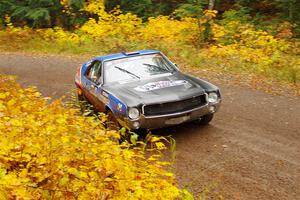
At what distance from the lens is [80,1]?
70.5ft

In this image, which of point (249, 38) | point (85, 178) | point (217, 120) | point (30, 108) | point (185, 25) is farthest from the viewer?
point (185, 25)

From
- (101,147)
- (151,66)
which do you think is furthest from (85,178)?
(151,66)

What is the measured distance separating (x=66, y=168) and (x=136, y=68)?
14.9ft

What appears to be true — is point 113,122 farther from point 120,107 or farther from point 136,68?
point 136,68

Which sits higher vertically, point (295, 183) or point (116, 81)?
point (116, 81)

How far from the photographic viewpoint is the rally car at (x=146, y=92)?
6828mm

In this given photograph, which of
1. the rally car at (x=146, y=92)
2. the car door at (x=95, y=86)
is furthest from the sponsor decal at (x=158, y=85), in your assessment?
the car door at (x=95, y=86)

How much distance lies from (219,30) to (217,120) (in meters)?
9.81

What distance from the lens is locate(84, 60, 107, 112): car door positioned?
7859mm

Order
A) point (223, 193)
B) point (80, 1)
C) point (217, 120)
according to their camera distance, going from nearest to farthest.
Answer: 1. point (223, 193)
2. point (217, 120)
3. point (80, 1)

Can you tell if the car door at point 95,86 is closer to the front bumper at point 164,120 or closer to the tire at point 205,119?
the front bumper at point 164,120

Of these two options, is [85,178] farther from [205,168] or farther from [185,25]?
[185,25]

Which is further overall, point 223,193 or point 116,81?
point 116,81

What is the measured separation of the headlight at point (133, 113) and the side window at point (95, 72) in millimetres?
1663
